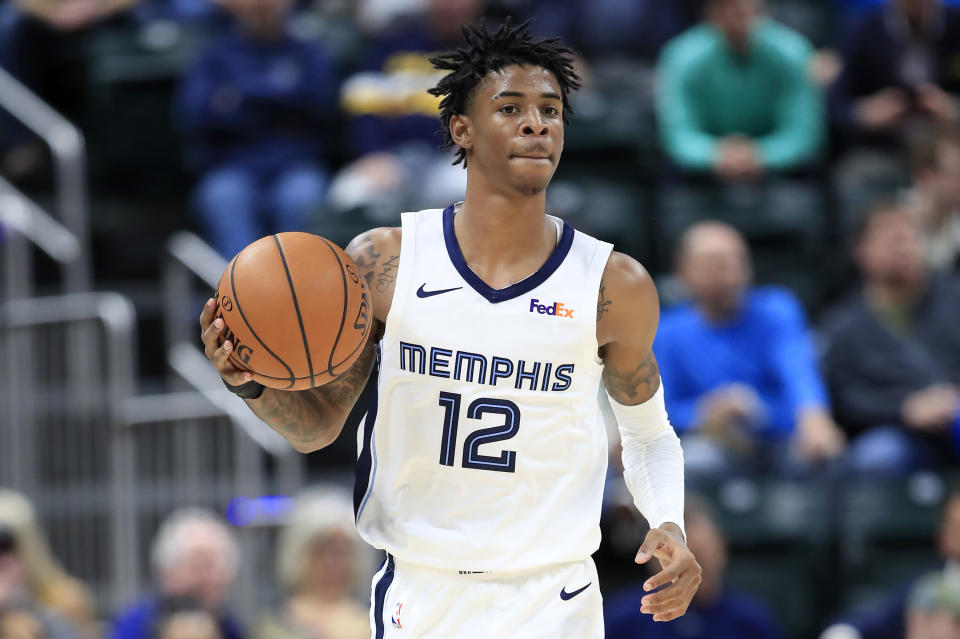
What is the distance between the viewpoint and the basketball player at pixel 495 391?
373 centimetres

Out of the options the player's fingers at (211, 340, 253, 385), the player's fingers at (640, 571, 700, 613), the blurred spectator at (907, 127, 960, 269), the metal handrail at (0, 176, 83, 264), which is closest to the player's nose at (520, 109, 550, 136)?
the player's fingers at (211, 340, 253, 385)

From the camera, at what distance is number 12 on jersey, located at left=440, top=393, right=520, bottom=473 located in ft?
12.2

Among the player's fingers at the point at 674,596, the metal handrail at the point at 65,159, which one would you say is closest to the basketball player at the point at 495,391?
the player's fingers at the point at 674,596

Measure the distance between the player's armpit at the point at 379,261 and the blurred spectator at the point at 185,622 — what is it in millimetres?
2679

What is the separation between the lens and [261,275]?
3.59 metres

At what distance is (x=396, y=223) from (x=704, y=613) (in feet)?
8.42

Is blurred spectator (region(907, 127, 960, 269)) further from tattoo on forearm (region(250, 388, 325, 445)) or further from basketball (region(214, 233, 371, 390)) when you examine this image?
basketball (region(214, 233, 371, 390))

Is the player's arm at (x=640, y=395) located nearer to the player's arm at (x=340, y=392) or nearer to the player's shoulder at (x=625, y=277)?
the player's shoulder at (x=625, y=277)

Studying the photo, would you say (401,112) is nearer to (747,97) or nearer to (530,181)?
(747,97)

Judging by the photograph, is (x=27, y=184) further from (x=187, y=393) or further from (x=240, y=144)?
(x=187, y=393)

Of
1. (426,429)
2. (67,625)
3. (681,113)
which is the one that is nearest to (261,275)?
(426,429)

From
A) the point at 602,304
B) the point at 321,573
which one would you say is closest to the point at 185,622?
the point at 321,573

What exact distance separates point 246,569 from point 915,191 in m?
4.13

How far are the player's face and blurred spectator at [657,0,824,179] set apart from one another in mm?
4625
